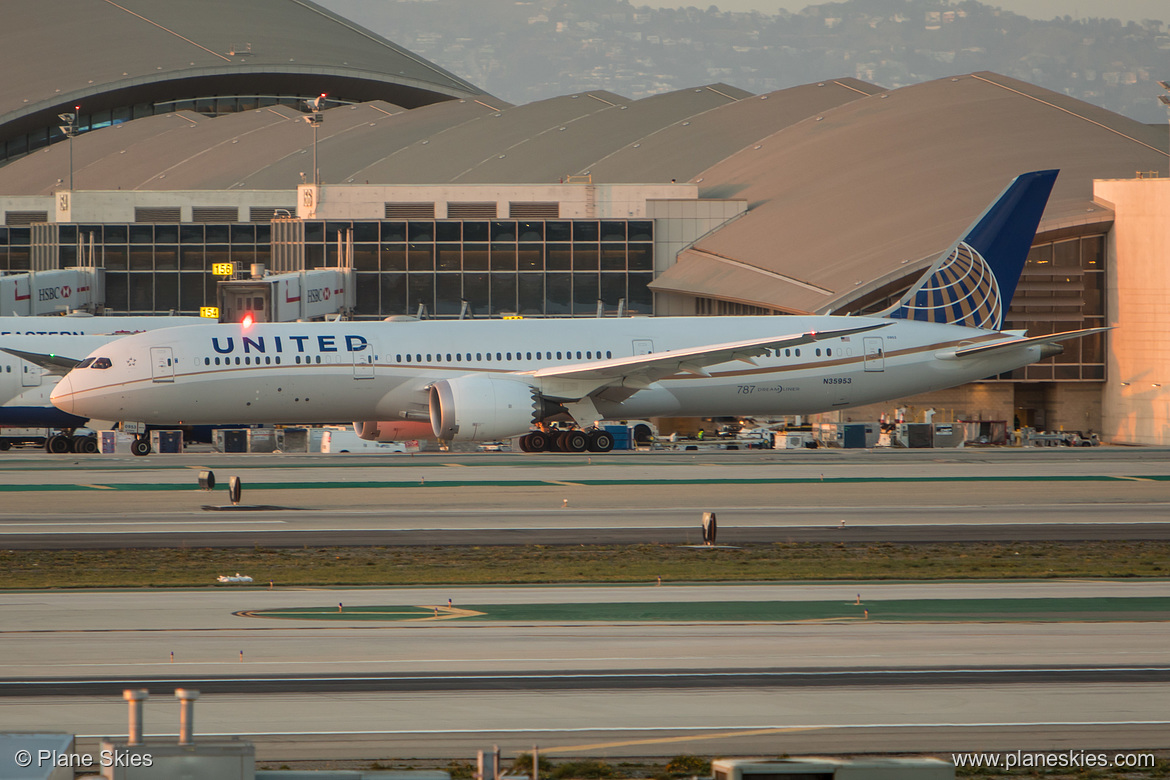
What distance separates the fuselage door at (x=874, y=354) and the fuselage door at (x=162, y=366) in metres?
22.2

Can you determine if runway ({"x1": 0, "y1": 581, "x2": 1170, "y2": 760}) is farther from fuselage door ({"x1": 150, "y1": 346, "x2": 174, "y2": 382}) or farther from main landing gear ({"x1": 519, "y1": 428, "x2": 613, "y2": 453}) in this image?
main landing gear ({"x1": 519, "y1": 428, "x2": 613, "y2": 453})

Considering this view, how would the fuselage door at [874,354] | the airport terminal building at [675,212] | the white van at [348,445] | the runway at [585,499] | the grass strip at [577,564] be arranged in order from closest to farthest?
1. the grass strip at [577,564]
2. the runway at [585,499]
3. the fuselage door at [874,354]
4. the white van at [348,445]
5. the airport terminal building at [675,212]

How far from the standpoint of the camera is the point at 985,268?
1868 inches

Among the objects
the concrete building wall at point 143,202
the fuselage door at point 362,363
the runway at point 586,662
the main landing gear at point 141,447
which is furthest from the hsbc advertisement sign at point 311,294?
the runway at point 586,662

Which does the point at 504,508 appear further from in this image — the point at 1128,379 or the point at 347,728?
the point at 1128,379

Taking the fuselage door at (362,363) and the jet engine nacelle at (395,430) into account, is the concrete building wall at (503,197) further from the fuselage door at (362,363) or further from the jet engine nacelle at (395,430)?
the fuselage door at (362,363)

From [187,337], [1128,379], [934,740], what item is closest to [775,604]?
[934,740]

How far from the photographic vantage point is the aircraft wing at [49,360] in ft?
160

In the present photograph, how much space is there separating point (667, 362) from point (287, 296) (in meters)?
32.3

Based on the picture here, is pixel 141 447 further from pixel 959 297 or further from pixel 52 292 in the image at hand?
pixel 52 292

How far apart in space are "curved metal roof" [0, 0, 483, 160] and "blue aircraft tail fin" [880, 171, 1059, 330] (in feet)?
276

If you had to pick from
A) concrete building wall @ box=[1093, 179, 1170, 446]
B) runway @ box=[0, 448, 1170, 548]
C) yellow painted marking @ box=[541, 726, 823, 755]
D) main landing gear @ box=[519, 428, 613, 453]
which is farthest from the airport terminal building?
yellow painted marking @ box=[541, 726, 823, 755]

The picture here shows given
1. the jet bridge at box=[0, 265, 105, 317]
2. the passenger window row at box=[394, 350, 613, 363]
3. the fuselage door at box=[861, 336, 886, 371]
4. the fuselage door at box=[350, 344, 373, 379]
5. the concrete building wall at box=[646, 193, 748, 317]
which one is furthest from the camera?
the jet bridge at box=[0, 265, 105, 317]

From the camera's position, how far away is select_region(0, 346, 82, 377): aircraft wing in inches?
1916
